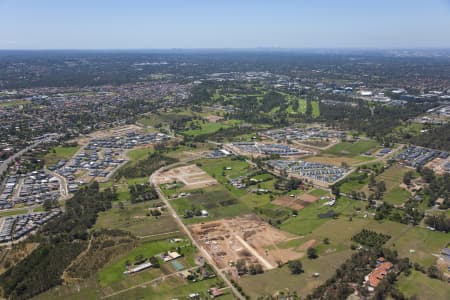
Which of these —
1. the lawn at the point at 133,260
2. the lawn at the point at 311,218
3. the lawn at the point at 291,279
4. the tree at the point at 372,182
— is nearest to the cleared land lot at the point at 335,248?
the lawn at the point at 291,279

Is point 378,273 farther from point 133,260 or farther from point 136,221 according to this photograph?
point 136,221

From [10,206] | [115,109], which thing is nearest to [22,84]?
[115,109]

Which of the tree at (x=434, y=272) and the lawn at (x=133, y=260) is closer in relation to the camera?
the tree at (x=434, y=272)

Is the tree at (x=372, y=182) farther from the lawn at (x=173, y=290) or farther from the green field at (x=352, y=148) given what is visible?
the lawn at (x=173, y=290)

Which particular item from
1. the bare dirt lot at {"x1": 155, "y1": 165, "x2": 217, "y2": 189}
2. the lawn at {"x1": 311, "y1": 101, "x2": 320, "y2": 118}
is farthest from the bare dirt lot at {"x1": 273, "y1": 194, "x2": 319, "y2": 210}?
the lawn at {"x1": 311, "y1": 101, "x2": 320, "y2": 118}

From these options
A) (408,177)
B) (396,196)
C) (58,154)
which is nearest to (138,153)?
(58,154)

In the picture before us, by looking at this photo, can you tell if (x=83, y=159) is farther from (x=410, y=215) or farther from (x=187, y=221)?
(x=410, y=215)
